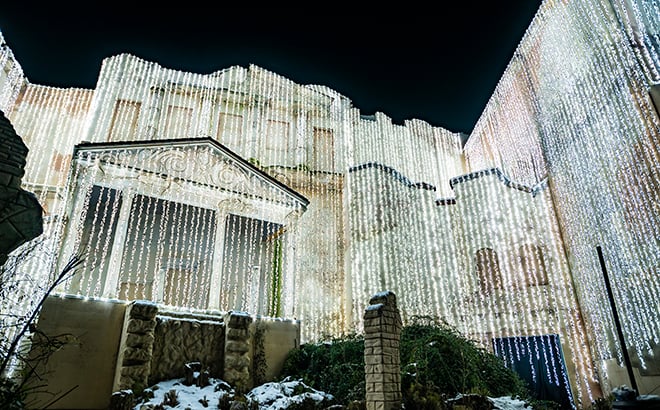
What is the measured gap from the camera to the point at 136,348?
817 centimetres

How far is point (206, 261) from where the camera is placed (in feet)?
45.3

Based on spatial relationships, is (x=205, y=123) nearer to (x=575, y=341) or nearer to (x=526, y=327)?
(x=526, y=327)

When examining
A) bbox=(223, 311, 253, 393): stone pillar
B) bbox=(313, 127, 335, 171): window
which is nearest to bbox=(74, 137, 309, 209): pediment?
bbox=(223, 311, 253, 393): stone pillar

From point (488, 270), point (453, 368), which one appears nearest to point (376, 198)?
point (488, 270)

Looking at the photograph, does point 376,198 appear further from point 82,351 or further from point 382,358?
point 82,351

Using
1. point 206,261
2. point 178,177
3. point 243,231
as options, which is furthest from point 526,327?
point 178,177

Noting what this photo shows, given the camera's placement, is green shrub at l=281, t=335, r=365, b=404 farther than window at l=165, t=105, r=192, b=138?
No

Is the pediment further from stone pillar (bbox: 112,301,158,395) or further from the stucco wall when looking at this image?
stone pillar (bbox: 112,301,158,395)

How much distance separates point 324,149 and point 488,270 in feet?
31.9

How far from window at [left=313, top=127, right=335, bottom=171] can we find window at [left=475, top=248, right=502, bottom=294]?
8.14 m

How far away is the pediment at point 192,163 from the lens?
409 inches

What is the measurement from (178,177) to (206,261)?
3.92 meters

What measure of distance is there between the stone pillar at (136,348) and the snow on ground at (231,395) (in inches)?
16.2

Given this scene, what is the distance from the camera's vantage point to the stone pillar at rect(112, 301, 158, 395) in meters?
7.85
